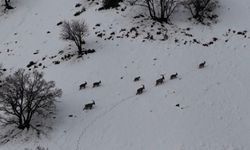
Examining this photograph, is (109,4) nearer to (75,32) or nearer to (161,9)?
(161,9)

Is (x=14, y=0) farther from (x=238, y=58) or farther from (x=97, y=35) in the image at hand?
(x=238, y=58)

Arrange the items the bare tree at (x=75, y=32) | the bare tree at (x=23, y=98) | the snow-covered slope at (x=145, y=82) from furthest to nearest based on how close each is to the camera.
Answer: the bare tree at (x=75, y=32), the bare tree at (x=23, y=98), the snow-covered slope at (x=145, y=82)

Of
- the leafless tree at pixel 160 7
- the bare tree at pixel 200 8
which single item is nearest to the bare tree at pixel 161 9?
the leafless tree at pixel 160 7

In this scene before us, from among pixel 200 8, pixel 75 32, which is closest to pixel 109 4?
pixel 75 32

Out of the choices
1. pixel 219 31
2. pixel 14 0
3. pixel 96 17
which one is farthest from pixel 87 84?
pixel 14 0

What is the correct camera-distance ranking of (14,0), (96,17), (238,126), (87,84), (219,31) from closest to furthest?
(238,126) → (87,84) → (219,31) → (96,17) → (14,0)

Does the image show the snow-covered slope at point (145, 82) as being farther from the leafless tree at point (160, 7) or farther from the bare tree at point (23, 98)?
the bare tree at point (23, 98)
